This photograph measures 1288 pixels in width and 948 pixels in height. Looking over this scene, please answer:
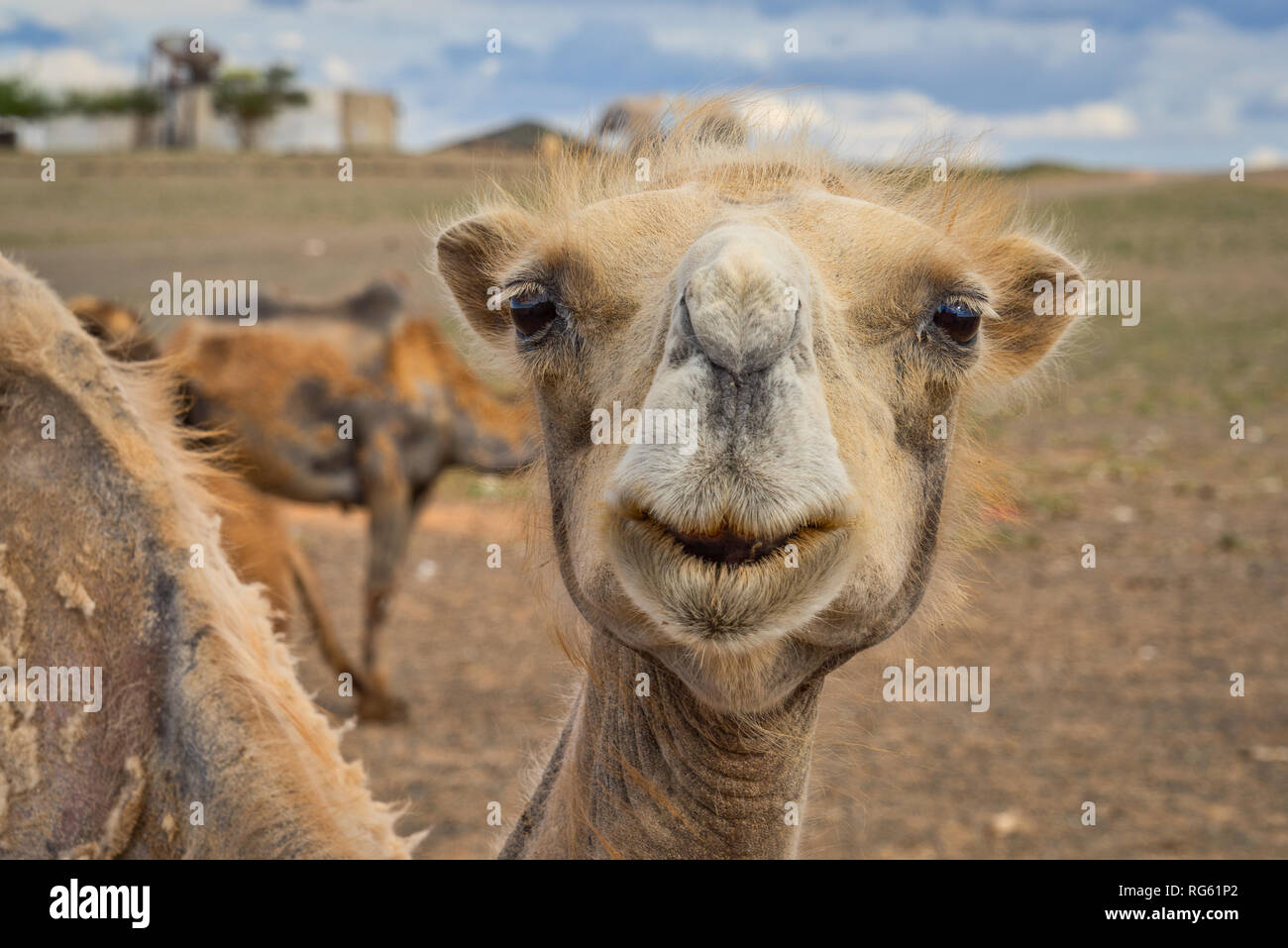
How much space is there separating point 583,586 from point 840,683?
89cm

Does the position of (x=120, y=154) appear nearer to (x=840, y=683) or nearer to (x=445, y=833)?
(x=445, y=833)

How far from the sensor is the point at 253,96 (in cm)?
5444

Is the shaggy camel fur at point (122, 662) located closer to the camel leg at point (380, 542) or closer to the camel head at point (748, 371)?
the camel head at point (748, 371)

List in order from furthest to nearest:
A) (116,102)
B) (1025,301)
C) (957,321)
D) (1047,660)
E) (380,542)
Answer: (116,102)
(380,542)
(1047,660)
(1025,301)
(957,321)

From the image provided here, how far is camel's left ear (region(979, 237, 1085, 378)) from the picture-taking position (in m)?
2.54

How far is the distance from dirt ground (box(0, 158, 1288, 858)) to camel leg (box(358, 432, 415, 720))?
245 mm

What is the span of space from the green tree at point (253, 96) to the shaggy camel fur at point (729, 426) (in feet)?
187

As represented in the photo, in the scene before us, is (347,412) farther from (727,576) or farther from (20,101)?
(20,101)

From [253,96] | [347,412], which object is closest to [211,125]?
[253,96]

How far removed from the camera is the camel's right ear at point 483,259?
2592 millimetres

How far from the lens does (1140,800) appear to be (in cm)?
668

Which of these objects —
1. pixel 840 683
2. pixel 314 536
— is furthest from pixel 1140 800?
pixel 314 536

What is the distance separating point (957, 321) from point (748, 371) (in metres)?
0.66

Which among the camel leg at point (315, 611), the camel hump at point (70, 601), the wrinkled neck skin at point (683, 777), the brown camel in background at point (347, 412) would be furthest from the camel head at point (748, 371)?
the camel leg at point (315, 611)
